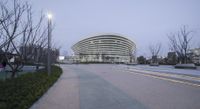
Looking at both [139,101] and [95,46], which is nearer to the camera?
[139,101]

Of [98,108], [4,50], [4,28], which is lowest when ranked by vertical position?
[98,108]

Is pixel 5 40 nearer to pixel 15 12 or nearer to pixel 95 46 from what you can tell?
pixel 15 12

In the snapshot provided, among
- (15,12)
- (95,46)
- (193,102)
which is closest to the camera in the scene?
(193,102)

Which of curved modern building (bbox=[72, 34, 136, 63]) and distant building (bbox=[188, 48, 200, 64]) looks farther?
curved modern building (bbox=[72, 34, 136, 63])

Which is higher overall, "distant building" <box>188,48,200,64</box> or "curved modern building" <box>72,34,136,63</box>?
"curved modern building" <box>72,34,136,63</box>

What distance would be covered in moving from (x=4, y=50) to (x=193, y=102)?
907cm

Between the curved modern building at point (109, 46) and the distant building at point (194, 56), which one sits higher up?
the curved modern building at point (109, 46)

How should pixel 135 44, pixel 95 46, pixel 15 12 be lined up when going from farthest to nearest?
pixel 135 44, pixel 95 46, pixel 15 12

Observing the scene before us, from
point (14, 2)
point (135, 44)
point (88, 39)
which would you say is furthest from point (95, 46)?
point (14, 2)

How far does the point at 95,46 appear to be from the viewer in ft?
425

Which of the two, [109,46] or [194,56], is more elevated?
[109,46]

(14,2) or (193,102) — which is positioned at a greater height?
(14,2)

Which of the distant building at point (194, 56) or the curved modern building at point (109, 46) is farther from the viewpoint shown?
the curved modern building at point (109, 46)

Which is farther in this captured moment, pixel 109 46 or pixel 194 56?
pixel 109 46
